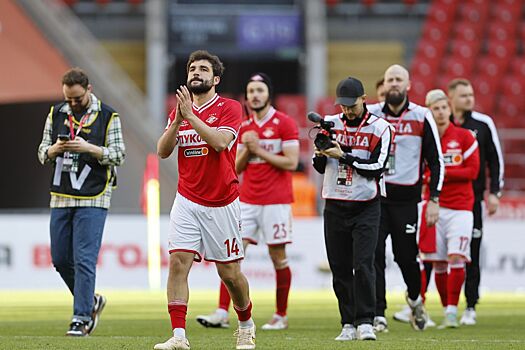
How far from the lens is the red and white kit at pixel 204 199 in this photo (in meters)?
8.75

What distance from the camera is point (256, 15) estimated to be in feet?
91.1

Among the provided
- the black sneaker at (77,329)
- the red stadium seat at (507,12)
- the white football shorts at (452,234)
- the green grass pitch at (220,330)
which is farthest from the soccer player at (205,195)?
the red stadium seat at (507,12)

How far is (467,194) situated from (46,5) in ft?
44.0

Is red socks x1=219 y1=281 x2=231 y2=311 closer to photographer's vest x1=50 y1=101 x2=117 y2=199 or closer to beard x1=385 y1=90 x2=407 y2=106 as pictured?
photographer's vest x1=50 y1=101 x2=117 y2=199

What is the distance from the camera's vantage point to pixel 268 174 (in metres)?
12.1

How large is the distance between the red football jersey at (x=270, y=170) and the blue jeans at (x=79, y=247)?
6.38ft

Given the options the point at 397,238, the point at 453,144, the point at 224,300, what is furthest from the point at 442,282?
the point at 224,300

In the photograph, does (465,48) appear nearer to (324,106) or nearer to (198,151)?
(324,106)

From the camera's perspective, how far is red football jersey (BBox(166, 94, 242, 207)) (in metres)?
8.77

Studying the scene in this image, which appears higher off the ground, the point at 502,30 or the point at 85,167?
the point at 502,30

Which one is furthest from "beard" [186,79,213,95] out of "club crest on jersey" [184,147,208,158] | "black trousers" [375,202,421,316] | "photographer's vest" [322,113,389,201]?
"black trousers" [375,202,421,316]

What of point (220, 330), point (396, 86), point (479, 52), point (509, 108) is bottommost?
point (220, 330)

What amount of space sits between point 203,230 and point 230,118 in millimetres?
814

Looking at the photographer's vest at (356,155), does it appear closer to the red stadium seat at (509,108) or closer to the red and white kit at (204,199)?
the red and white kit at (204,199)
